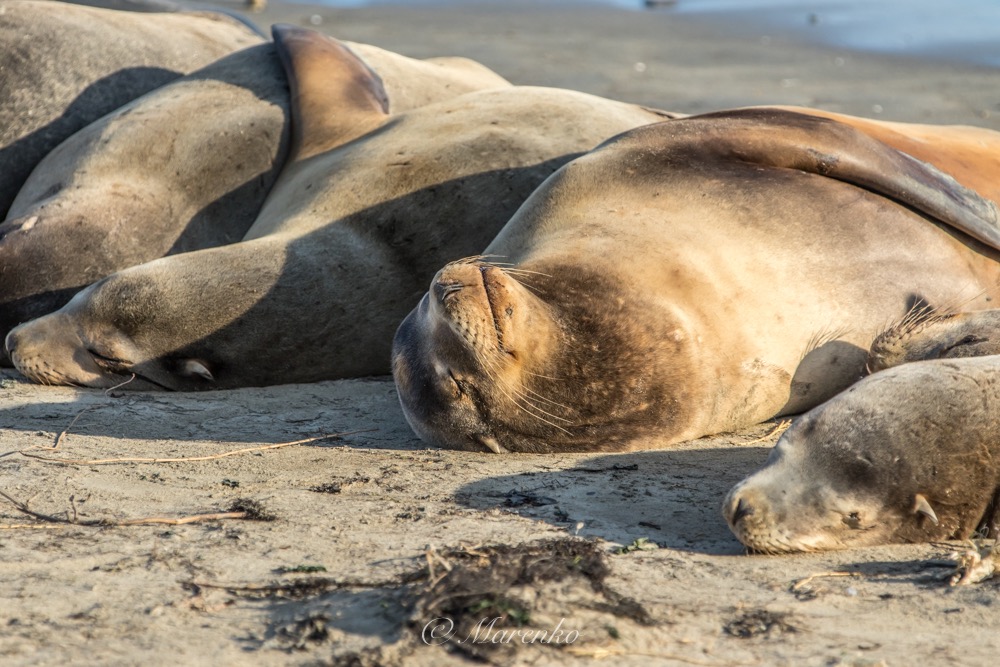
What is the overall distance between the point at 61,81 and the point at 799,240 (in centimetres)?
466

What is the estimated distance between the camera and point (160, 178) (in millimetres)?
7117

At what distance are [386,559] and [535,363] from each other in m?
1.04

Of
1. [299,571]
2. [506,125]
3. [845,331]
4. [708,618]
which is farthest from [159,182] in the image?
[708,618]

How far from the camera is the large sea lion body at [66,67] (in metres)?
7.80

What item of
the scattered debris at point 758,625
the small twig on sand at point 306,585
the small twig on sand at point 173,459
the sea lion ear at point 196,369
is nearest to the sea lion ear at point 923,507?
the scattered debris at point 758,625

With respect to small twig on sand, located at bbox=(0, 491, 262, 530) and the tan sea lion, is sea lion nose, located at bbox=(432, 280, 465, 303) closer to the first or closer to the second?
small twig on sand, located at bbox=(0, 491, 262, 530)

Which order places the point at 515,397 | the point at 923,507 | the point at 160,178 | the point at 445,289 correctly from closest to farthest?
the point at 923,507 < the point at 445,289 < the point at 515,397 < the point at 160,178

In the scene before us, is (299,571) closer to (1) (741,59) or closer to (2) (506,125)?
(2) (506,125)

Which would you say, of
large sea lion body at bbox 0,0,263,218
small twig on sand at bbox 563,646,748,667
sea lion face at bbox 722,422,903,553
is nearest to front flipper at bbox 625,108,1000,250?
sea lion face at bbox 722,422,903,553

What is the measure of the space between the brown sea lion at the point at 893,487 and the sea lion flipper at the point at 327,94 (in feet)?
12.4

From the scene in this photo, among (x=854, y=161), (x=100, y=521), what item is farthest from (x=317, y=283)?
(x=100, y=521)

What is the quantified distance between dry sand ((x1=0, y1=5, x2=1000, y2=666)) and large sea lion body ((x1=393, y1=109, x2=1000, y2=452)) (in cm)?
17

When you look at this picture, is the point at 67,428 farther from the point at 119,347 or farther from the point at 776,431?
the point at 776,431

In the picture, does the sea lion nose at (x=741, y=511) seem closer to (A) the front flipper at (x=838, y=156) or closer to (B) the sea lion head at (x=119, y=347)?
(A) the front flipper at (x=838, y=156)
